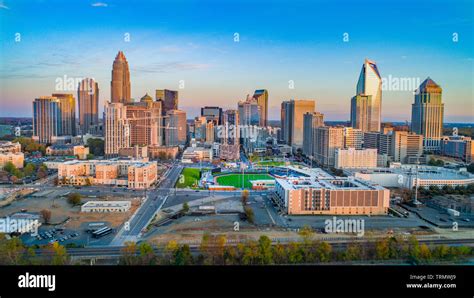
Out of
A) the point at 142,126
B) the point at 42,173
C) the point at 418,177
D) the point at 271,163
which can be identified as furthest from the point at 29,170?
the point at 418,177

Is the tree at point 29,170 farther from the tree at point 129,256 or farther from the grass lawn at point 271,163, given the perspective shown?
the tree at point 129,256

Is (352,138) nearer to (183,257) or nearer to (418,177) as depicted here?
(418,177)

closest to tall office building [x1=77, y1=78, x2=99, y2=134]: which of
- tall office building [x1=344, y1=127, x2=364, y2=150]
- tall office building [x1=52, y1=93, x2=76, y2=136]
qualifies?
tall office building [x1=52, y1=93, x2=76, y2=136]

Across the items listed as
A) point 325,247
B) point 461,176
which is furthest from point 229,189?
point 461,176

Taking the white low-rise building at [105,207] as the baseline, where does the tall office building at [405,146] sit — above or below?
above

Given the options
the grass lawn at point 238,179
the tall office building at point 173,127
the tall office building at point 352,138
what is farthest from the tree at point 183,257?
the tall office building at point 173,127

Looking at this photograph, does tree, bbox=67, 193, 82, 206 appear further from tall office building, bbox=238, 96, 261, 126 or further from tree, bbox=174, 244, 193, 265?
tall office building, bbox=238, 96, 261, 126
